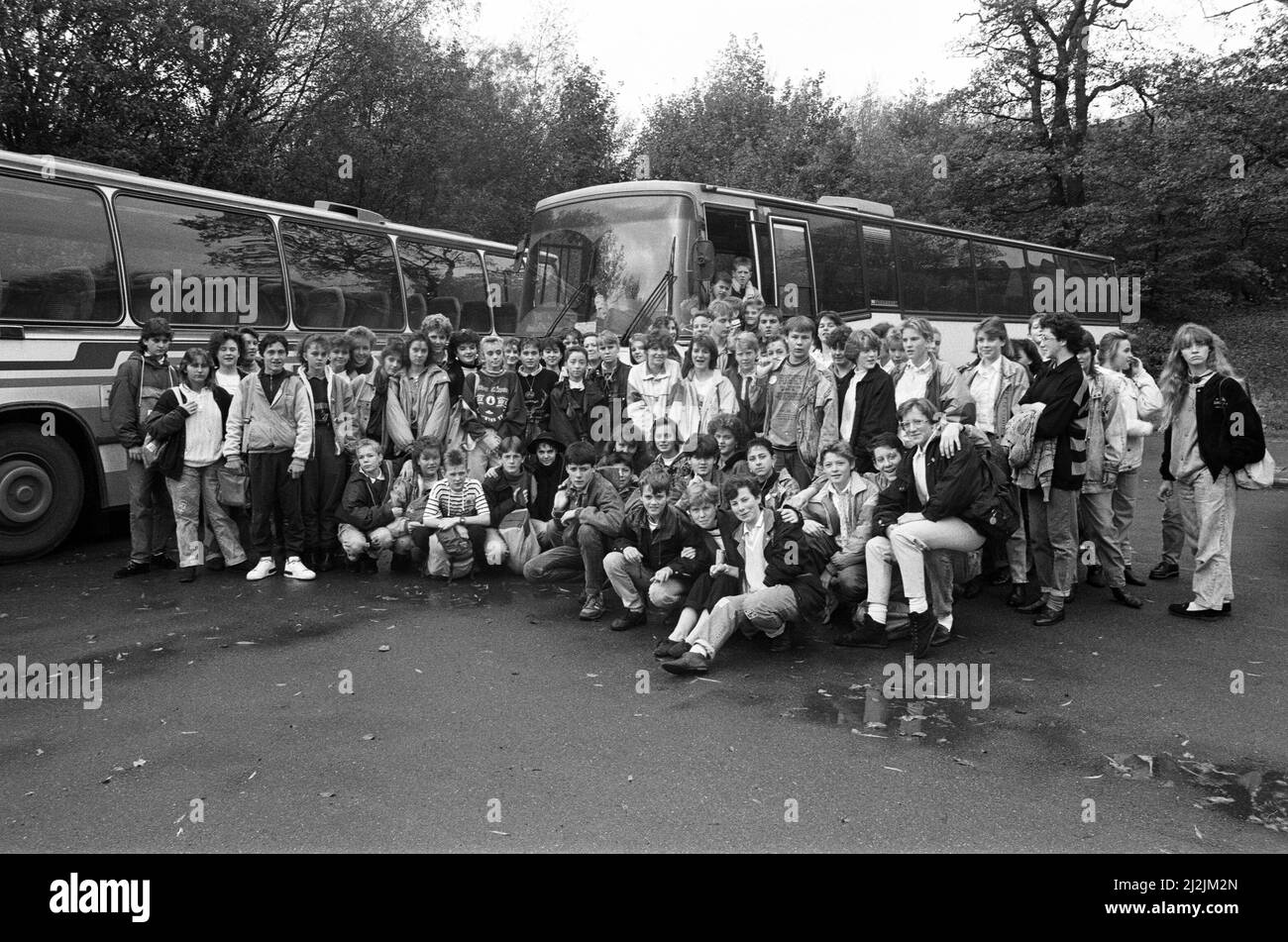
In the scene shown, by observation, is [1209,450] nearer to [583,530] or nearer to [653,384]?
[653,384]

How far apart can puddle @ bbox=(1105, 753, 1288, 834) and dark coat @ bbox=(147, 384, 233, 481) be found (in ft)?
23.0

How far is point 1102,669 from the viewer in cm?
596

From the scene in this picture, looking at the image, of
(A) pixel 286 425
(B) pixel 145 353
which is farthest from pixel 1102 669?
(B) pixel 145 353

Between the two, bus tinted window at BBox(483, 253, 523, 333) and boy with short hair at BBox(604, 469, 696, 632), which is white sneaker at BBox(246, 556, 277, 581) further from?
bus tinted window at BBox(483, 253, 523, 333)

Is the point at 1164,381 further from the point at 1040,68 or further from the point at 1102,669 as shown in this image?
the point at 1040,68

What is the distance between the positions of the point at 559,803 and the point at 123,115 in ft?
→ 52.9

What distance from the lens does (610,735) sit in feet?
16.4

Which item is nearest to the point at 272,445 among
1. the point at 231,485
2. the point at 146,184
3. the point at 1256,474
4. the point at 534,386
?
the point at 231,485

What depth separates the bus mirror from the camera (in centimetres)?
1103

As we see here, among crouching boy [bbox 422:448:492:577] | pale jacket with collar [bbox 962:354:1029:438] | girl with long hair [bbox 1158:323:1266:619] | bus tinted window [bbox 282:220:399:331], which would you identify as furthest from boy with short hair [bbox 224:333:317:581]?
girl with long hair [bbox 1158:323:1266:619]

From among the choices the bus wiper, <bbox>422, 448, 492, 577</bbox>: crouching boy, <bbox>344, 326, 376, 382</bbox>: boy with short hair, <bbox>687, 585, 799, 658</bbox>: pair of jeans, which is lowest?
<bbox>687, 585, 799, 658</bbox>: pair of jeans

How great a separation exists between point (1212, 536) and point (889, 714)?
3163 mm

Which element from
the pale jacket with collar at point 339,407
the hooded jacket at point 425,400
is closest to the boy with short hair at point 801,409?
the hooded jacket at point 425,400

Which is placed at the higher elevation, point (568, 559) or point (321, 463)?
point (321, 463)
